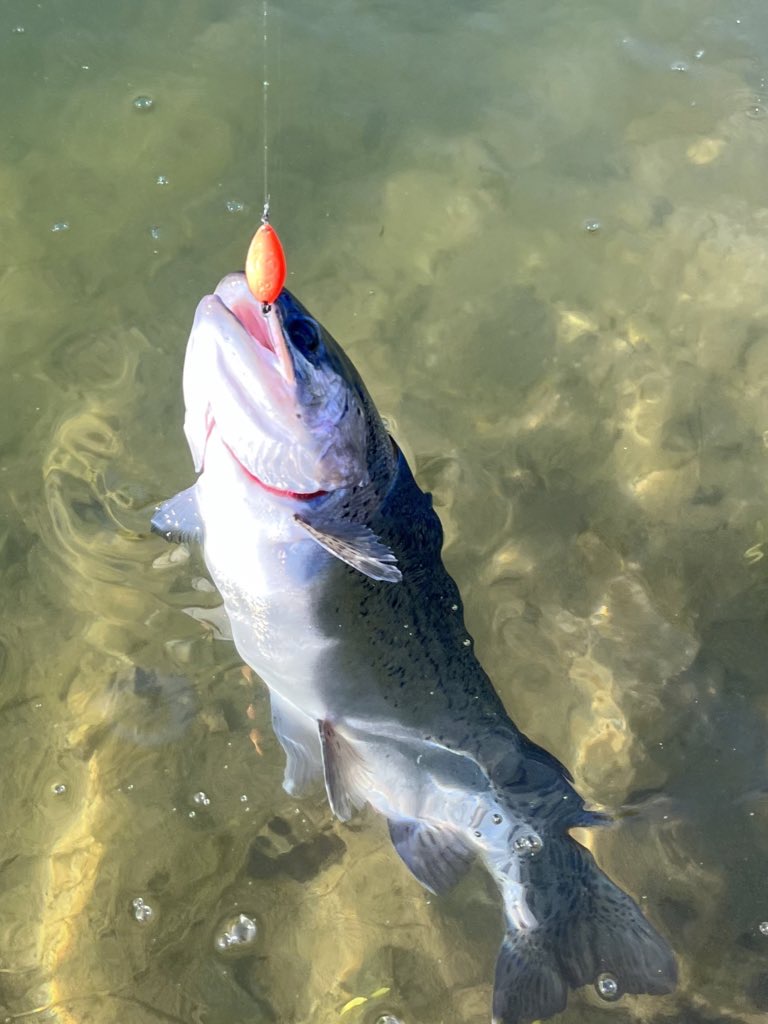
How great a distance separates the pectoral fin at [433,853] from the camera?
9.39 feet

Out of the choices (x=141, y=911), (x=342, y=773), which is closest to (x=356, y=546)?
(x=342, y=773)

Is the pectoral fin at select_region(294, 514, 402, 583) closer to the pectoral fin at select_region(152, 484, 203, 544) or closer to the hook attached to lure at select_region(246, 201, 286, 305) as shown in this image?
the pectoral fin at select_region(152, 484, 203, 544)

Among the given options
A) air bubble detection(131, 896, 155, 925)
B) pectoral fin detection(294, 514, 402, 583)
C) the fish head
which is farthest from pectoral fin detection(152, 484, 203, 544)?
air bubble detection(131, 896, 155, 925)

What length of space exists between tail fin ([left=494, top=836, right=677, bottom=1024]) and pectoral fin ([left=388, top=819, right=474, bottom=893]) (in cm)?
20

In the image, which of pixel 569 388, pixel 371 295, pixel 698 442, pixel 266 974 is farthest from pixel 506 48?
pixel 266 974

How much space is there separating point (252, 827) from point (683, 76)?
478 centimetres

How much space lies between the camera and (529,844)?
2.84 meters

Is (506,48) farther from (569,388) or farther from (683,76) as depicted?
(569,388)

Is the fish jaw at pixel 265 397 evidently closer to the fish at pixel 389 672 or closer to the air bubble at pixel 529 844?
the fish at pixel 389 672

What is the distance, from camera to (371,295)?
14.4 ft

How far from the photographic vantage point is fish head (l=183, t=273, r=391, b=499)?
2.29 metres

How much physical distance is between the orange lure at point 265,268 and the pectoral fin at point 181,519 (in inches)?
28.6

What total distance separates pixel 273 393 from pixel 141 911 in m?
1.88

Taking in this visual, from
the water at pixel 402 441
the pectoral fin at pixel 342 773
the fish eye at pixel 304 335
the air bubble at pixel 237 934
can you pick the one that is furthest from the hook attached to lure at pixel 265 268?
the air bubble at pixel 237 934
